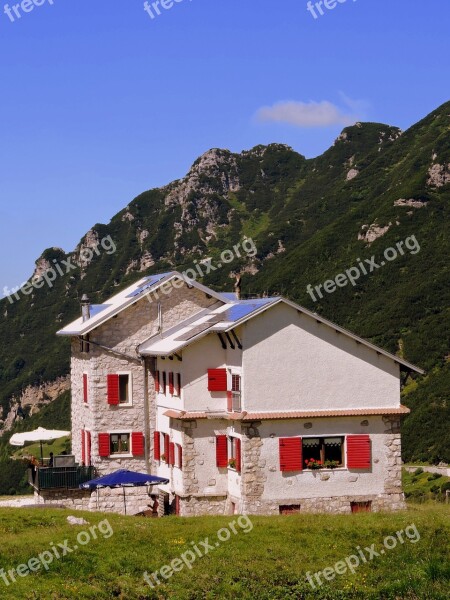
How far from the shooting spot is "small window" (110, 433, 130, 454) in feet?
165

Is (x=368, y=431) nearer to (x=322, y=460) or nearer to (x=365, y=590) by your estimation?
(x=322, y=460)

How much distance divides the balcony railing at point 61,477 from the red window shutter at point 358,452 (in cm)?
1215

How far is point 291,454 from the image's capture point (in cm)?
4238

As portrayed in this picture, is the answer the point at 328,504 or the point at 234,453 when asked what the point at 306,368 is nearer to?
the point at 234,453

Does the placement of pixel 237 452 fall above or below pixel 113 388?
below

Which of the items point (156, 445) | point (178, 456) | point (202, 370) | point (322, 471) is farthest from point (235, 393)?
point (156, 445)

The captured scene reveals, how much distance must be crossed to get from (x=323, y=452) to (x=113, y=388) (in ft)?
38.2

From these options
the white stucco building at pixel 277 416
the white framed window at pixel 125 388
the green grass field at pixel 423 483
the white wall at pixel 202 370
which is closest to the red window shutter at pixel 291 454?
the white stucco building at pixel 277 416

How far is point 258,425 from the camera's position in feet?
139

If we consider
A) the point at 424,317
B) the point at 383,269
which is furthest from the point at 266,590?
the point at 383,269

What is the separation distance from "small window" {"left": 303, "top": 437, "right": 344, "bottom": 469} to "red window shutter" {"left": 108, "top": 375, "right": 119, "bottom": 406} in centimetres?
1092

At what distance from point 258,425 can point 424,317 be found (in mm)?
111186

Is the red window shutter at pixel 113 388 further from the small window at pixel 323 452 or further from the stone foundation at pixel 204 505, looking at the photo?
the small window at pixel 323 452

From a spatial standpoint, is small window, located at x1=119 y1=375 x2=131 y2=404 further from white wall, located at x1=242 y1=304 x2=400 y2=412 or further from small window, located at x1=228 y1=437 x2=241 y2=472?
white wall, located at x1=242 y1=304 x2=400 y2=412
